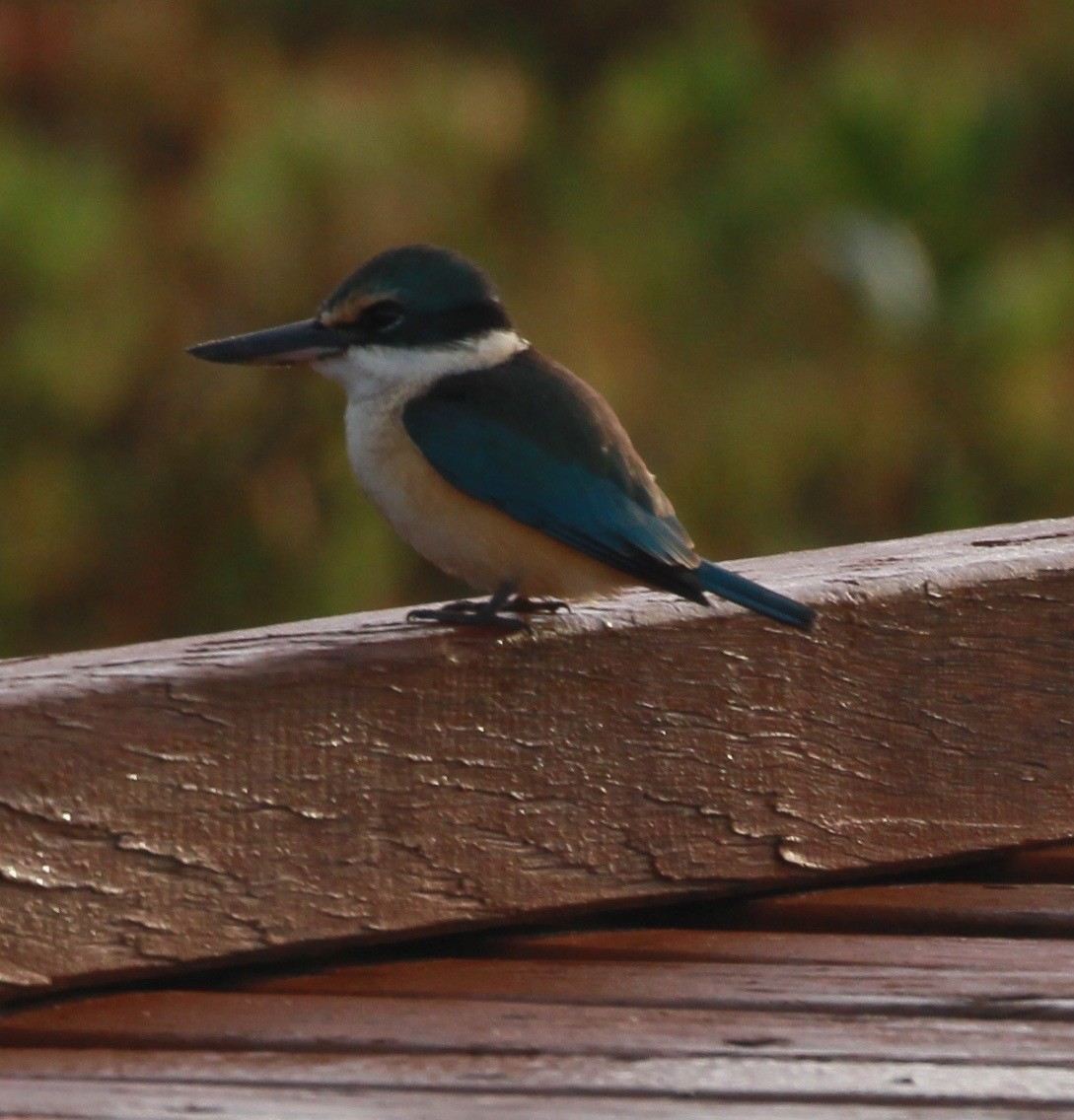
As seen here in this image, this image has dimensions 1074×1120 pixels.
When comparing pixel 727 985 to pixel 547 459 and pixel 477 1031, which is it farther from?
pixel 547 459

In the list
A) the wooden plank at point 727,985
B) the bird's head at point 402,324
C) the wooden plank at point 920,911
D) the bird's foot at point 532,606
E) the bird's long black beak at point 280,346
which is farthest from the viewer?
the bird's head at point 402,324

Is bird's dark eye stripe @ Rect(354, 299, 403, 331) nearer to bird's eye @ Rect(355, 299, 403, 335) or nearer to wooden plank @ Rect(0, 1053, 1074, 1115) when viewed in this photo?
bird's eye @ Rect(355, 299, 403, 335)

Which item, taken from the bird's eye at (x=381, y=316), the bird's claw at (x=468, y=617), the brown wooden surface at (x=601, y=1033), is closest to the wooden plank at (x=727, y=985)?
the brown wooden surface at (x=601, y=1033)

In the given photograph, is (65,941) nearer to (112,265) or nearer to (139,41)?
(112,265)

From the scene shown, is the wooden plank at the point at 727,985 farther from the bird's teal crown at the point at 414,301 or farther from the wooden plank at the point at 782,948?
the bird's teal crown at the point at 414,301

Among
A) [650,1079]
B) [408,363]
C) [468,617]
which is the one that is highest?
[408,363]

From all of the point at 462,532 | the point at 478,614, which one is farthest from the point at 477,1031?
the point at 462,532

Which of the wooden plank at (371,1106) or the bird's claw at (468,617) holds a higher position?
the bird's claw at (468,617)
